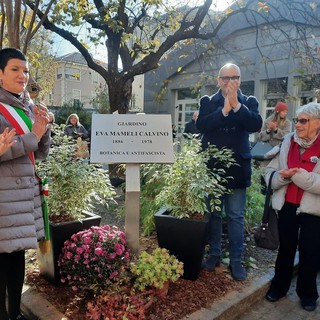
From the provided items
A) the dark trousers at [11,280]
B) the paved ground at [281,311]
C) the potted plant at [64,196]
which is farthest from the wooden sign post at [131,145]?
the paved ground at [281,311]

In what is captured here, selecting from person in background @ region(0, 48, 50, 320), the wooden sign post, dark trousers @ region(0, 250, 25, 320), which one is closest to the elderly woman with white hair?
the wooden sign post

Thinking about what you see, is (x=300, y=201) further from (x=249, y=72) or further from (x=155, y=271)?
(x=249, y=72)

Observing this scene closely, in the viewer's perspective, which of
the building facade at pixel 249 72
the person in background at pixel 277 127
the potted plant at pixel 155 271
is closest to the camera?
the potted plant at pixel 155 271

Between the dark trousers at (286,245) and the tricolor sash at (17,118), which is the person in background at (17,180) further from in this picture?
the dark trousers at (286,245)

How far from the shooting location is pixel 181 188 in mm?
2910

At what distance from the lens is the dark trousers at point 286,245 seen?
2734 millimetres

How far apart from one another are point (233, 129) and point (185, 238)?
109 cm

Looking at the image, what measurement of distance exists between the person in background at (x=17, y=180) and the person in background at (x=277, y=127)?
172 inches

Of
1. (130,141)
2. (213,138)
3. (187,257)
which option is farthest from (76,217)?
(213,138)

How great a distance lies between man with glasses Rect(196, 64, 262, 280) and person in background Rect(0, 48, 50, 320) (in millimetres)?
1479

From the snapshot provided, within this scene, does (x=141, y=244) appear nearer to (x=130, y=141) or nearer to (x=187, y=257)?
(x=187, y=257)

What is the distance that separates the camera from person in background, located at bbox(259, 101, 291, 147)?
18.1ft

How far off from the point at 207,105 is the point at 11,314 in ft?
7.68

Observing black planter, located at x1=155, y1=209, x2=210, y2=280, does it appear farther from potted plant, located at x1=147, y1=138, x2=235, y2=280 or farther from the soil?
the soil
